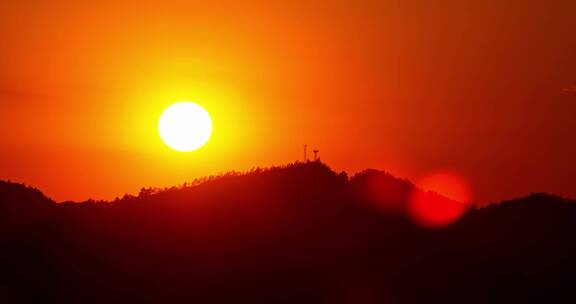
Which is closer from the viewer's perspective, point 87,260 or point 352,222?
point 87,260

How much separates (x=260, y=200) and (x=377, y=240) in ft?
19.4

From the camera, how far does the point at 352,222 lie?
40.3 metres

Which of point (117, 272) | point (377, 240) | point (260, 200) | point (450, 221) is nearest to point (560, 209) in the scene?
point (450, 221)

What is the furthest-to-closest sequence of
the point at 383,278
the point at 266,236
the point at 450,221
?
the point at 450,221 < the point at 266,236 < the point at 383,278

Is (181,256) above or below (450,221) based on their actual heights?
below

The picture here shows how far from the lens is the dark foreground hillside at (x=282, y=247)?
35.9 metres

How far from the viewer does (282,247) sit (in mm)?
38188

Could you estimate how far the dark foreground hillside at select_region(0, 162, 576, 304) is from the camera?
35.9 m

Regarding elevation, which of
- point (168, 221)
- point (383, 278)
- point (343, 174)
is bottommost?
point (383, 278)

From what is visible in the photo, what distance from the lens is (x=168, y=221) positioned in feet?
131

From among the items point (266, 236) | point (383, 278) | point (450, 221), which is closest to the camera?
point (383, 278)

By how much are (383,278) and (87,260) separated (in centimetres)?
1272

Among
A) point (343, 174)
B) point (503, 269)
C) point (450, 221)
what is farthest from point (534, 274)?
point (343, 174)

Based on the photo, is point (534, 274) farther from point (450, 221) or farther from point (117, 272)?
point (117, 272)
